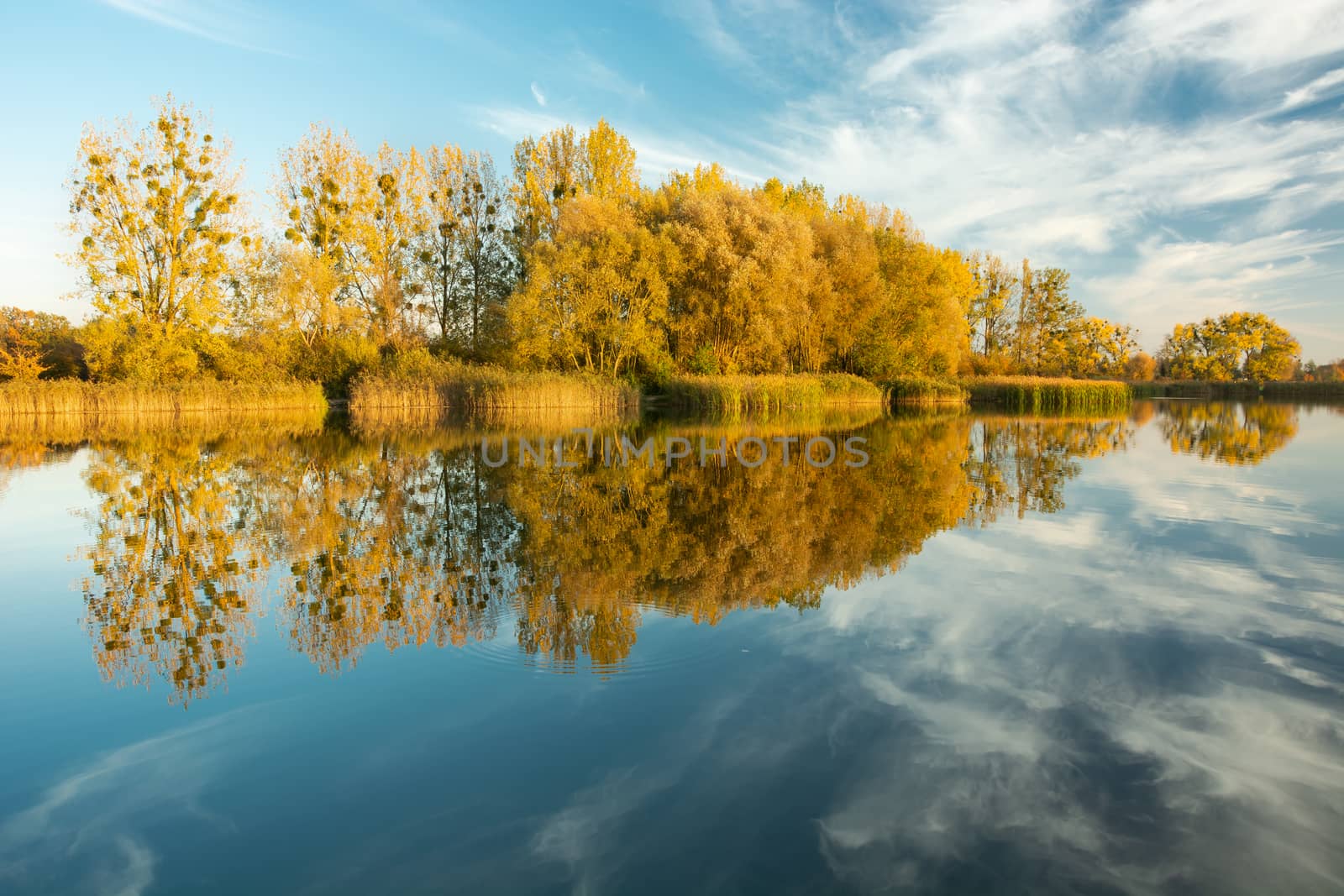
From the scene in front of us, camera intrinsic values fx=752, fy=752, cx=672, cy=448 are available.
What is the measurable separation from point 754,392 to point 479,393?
36.5 feet

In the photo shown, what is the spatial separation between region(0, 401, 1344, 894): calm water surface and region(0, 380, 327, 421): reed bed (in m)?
21.9

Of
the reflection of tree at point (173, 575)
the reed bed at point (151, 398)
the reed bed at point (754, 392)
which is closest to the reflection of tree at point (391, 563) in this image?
the reflection of tree at point (173, 575)

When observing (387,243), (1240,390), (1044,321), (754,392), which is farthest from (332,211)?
(1240,390)

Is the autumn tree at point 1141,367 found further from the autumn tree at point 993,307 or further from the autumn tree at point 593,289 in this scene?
the autumn tree at point 593,289

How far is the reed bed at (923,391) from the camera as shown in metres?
38.2

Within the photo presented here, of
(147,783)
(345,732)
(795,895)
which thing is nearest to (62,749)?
(147,783)

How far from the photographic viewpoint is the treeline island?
29.4 metres

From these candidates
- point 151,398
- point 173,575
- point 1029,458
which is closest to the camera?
point 173,575

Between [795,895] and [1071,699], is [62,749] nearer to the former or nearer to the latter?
[795,895]

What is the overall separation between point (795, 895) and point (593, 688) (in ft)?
5.47

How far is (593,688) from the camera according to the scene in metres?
3.76

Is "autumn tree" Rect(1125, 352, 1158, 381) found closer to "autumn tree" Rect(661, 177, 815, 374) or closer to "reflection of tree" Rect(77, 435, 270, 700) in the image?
"autumn tree" Rect(661, 177, 815, 374)

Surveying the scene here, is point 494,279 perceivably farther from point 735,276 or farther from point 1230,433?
point 1230,433

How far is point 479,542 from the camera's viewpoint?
6816 mm
